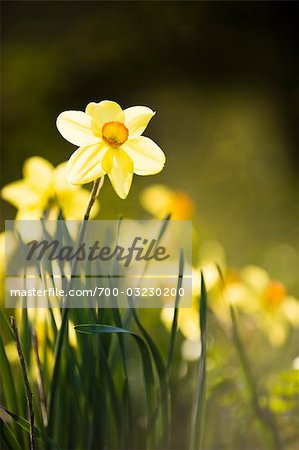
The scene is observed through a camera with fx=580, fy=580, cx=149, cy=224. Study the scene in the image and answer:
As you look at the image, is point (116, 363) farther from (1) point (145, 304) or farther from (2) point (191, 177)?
(2) point (191, 177)

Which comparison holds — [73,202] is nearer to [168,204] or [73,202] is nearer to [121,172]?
[121,172]

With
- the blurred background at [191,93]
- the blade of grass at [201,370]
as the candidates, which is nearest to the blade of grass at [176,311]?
the blade of grass at [201,370]

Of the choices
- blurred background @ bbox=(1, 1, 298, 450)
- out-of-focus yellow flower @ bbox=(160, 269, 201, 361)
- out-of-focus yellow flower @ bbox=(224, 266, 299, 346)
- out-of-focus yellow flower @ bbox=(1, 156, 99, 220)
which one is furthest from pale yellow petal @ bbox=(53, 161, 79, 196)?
blurred background @ bbox=(1, 1, 298, 450)

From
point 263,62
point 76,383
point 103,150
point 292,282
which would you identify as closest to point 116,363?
point 76,383

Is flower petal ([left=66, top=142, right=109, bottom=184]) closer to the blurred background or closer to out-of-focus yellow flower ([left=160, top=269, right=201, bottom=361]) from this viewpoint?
out-of-focus yellow flower ([left=160, top=269, right=201, bottom=361])

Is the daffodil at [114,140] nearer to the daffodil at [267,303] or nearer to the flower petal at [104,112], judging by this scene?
the flower petal at [104,112]
